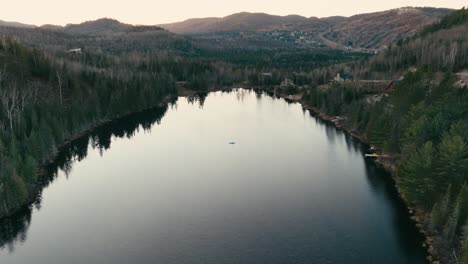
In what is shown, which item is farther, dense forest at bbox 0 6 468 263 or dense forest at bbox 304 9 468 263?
dense forest at bbox 0 6 468 263

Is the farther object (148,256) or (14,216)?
(14,216)

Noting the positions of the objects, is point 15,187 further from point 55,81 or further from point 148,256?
point 55,81

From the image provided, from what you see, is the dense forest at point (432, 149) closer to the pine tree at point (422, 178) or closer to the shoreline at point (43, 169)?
the pine tree at point (422, 178)

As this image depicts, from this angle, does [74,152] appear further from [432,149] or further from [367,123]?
[432,149]

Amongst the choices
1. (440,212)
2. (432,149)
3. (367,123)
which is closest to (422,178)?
(432,149)

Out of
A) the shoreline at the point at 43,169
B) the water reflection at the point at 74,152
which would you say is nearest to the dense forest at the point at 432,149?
the water reflection at the point at 74,152

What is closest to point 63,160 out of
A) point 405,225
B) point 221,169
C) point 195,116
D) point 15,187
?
point 15,187

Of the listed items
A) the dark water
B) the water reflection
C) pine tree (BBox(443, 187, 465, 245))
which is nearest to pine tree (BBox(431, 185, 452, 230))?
pine tree (BBox(443, 187, 465, 245))

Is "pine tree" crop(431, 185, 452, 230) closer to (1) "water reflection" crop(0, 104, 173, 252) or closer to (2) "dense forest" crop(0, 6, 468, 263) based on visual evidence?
(2) "dense forest" crop(0, 6, 468, 263)
